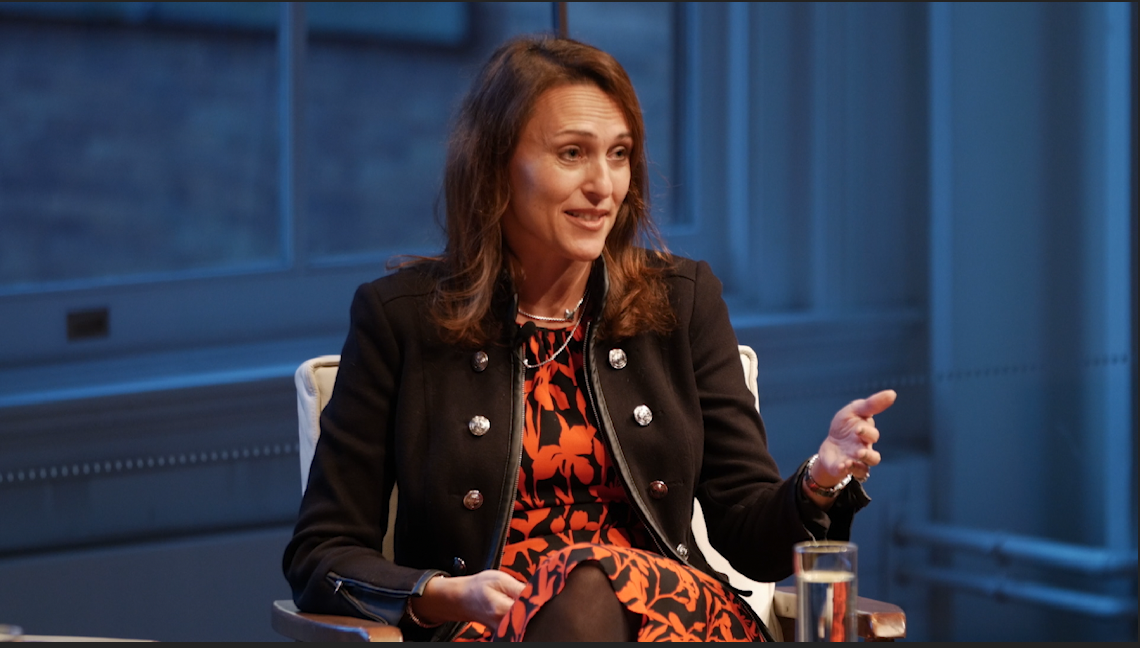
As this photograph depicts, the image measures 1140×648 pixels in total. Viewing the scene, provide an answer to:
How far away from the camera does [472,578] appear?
135cm

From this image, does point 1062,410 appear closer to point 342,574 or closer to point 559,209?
point 559,209

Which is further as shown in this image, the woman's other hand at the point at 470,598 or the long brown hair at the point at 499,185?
the long brown hair at the point at 499,185

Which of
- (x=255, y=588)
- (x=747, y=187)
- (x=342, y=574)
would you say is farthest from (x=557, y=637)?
(x=747, y=187)

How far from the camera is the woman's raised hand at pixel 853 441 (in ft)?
4.30

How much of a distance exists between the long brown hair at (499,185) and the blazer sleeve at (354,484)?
95 mm

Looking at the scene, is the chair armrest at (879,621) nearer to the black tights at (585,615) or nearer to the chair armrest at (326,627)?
the black tights at (585,615)

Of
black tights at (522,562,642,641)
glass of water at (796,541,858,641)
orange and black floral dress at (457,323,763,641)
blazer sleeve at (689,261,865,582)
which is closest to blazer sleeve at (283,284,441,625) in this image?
orange and black floral dress at (457,323,763,641)

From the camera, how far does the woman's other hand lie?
1305 millimetres

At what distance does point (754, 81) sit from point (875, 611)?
1858 millimetres

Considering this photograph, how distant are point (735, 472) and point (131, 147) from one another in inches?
60.9

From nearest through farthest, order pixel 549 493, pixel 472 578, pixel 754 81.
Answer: pixel 472 578 → pixel 549 493 → pixel 754 81

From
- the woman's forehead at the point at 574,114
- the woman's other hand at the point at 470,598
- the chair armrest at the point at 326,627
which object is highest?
the woman's forehead at the point at 574,114

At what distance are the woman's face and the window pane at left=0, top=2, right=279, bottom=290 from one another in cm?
119

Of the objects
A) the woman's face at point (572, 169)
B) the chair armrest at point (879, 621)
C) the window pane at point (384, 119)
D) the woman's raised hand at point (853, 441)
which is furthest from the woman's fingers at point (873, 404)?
the window pane at point (384, 119)
